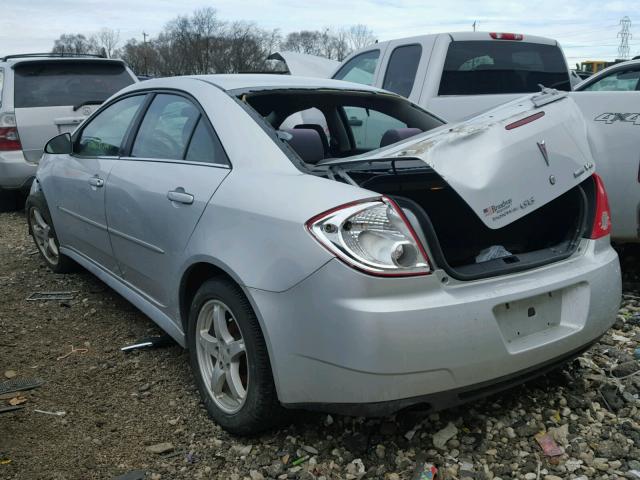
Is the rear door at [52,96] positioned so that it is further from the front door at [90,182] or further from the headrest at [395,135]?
the headrest at [395,135]

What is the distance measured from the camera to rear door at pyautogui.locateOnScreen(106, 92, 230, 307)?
2.83 metres

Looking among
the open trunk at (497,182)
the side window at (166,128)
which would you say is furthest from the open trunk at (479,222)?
the side window at (166,128)

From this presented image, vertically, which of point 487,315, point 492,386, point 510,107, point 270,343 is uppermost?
point 510,107

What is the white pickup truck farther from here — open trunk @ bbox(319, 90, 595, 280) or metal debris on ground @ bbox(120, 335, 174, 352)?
metal debris on ground @ bbox(120, 335, 174, 352)

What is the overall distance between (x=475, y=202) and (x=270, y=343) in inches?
36.4

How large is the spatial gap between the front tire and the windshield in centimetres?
78

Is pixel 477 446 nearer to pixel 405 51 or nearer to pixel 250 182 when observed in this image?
pixel 250 182

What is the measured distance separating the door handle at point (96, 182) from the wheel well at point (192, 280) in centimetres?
118

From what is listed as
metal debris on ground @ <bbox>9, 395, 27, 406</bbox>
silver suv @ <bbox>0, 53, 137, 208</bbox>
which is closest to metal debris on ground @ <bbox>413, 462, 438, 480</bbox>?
metal debris on ground @ <bbox>9, 395, 27, 406</bbox>

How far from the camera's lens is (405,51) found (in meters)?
6.15

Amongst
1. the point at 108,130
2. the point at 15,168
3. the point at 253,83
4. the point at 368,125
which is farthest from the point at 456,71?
the point at 15,168

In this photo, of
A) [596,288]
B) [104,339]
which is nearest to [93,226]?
[104,339]

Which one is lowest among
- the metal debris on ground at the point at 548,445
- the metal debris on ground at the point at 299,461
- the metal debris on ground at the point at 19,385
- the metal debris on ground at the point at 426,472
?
the metal debris on ground at the point at 19,385

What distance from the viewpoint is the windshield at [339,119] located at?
3227mm
